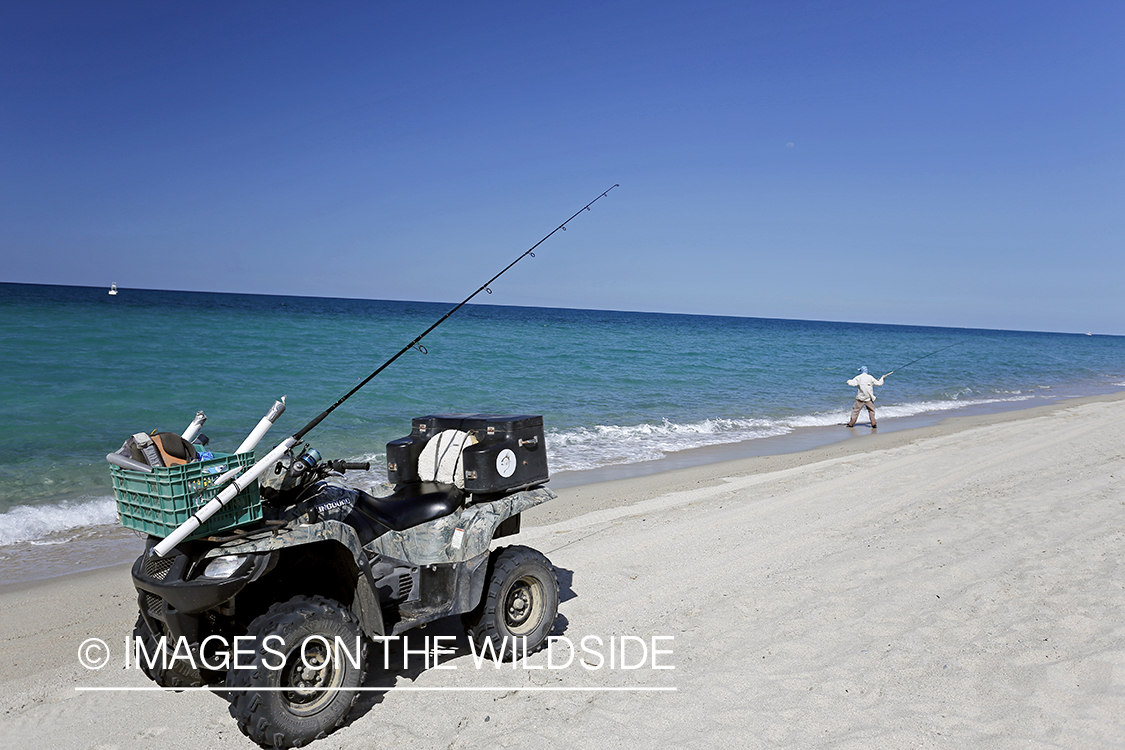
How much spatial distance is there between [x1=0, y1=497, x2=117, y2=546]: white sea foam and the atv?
421 centimetres

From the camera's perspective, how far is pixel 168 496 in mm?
2775

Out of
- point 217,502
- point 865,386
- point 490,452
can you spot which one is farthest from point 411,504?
point 865,386

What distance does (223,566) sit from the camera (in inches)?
116

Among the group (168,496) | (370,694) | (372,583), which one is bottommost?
(370,694)

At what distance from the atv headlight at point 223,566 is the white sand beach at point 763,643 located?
92cm

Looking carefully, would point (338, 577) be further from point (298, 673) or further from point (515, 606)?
point (515, 606)

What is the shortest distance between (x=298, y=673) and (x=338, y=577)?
49cm

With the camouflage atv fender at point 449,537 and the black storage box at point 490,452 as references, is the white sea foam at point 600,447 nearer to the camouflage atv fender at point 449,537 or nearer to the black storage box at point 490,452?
the black storage box at point 490,452

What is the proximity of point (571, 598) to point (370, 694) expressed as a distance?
1.74 meters

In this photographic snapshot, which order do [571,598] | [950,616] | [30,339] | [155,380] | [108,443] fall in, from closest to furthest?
[950,616]
[571,598]
[108,443]
[155,380]
[30,339]

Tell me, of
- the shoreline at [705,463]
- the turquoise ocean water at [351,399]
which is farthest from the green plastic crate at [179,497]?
the shoreline at [705,463]

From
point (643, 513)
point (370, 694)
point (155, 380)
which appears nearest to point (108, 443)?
point (155, 380)

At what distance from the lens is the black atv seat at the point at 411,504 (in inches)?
147

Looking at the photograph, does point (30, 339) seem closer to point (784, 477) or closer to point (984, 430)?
point (784, 477)
